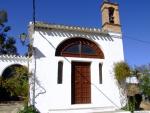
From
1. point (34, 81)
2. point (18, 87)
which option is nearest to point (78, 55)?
point (34, 81)

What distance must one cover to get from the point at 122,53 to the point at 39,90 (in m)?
7.03

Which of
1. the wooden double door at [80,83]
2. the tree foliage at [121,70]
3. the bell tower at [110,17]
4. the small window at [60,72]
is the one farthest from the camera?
the bell tower at [110,17]

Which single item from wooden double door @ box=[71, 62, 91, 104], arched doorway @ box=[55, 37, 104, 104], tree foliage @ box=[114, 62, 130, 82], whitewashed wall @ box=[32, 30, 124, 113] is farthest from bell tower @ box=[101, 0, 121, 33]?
wooden double door @ box=[71, 62, 91, 104]

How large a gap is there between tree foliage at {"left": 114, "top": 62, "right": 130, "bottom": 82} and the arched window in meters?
1.39

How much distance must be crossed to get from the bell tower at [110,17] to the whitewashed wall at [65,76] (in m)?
0.73

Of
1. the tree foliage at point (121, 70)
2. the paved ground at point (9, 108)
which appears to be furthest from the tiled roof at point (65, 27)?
the paved ground at point (9, 108)

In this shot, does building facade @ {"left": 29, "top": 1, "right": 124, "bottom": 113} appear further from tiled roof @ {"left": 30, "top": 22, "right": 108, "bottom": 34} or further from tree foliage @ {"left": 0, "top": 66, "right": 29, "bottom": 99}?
tree foliage @ {"left": 0, "top": 66, "right": 29, "bottom": 99}

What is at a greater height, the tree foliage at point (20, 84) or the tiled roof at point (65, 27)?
the tiled roof at point (65, 27)

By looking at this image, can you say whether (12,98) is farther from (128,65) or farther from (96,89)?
(128,65)

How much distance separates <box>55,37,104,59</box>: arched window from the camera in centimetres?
1537

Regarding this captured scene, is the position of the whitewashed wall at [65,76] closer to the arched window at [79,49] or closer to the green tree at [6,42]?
the arched window at [79,49]

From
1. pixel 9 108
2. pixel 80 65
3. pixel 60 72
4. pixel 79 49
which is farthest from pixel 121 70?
pixel 9 108

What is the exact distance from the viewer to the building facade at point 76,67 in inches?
558

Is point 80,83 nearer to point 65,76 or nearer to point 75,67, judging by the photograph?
point 75,67
